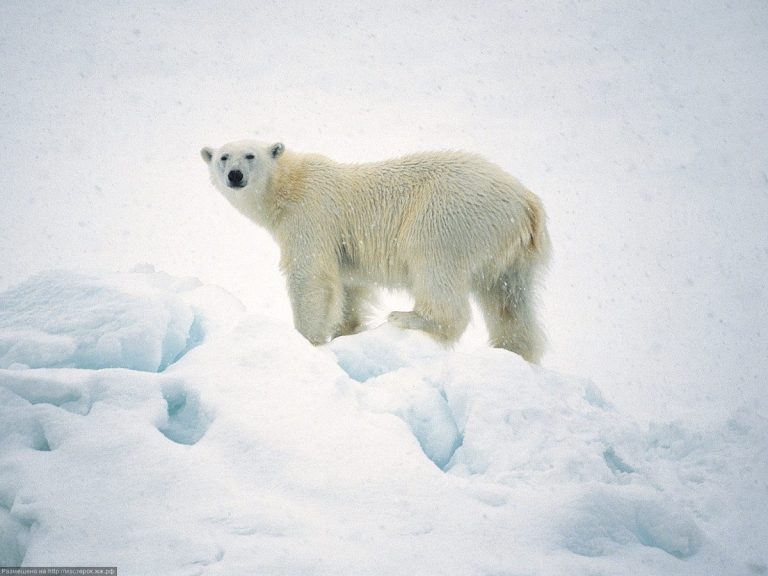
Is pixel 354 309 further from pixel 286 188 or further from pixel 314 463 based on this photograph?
pixel 314 463

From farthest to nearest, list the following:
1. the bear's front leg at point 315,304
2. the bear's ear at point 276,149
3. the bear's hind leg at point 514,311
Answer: the bear's ear at point 276,149 < the bear's front leg at point 315,304 < the bear's hind leg at point 514,311

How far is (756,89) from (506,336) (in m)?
44.3

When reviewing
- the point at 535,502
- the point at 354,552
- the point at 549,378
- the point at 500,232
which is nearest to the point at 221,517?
the point at 354,552

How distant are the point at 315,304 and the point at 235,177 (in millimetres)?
1259

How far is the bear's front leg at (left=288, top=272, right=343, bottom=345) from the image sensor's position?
18.9 feet

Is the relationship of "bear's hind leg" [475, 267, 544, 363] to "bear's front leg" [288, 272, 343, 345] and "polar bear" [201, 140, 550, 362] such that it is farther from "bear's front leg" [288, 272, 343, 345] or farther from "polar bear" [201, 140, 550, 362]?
"bear's front leg" [288, 272, 343, 345]

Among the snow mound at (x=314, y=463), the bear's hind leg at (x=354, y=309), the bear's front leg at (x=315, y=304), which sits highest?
the snow mound at (x=314, y=463)

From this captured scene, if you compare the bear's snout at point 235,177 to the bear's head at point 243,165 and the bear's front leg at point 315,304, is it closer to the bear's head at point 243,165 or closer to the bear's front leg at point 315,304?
the bear's head at point 243,165

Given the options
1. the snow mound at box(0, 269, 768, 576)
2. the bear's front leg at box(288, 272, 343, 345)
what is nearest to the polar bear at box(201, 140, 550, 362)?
the bear's front leg at box(288, 272, 343, 345)

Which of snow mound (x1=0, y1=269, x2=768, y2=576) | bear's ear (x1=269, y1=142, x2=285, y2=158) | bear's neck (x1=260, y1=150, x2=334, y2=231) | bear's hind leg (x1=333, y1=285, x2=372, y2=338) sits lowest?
bear's hind leg (x1=333, y1=285, x2=372, y2=338)

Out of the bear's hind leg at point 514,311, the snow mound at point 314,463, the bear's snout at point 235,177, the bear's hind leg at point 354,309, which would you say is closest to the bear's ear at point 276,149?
the bear's snout at point 235,177

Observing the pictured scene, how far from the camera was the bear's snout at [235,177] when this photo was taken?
5.98 metres

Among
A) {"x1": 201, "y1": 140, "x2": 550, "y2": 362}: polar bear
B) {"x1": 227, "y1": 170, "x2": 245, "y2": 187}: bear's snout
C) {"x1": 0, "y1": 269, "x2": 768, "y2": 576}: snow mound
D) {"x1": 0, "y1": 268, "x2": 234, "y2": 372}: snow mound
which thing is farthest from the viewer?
{"x1": 227, "y1": 170, "x2": 245, "y2": 187}: bear's snout

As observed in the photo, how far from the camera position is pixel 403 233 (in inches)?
223
